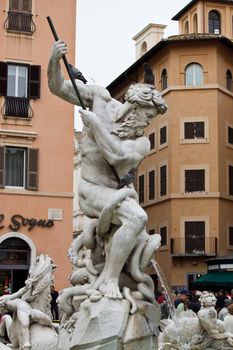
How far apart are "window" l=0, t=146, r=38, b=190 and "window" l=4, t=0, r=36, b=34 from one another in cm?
505

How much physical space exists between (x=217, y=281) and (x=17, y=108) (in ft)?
35.3

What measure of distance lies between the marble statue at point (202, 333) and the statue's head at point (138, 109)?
5.46 feet

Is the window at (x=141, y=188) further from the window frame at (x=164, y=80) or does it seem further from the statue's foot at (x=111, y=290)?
the statue's foot at (x=111, y=290)

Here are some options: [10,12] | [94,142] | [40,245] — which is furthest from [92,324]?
[10,12]

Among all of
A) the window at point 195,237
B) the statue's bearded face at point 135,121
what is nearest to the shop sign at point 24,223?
the window at point 195,237

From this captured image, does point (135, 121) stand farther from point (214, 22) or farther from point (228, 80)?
point (214, 22)

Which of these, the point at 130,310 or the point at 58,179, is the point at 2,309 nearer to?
the point at 130,310

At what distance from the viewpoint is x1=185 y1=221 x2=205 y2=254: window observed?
144 ft

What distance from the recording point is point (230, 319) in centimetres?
928

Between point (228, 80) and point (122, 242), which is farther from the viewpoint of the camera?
point (228, 80)

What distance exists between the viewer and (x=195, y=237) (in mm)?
44469

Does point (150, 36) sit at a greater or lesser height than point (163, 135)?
greater

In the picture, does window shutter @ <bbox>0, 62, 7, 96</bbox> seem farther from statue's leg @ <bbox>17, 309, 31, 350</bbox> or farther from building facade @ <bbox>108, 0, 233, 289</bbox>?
→ statue's leg @ <bbox>17, 309, 31, 350</bbox>

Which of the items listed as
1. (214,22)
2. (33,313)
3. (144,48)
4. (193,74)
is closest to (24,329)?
(33,313)
